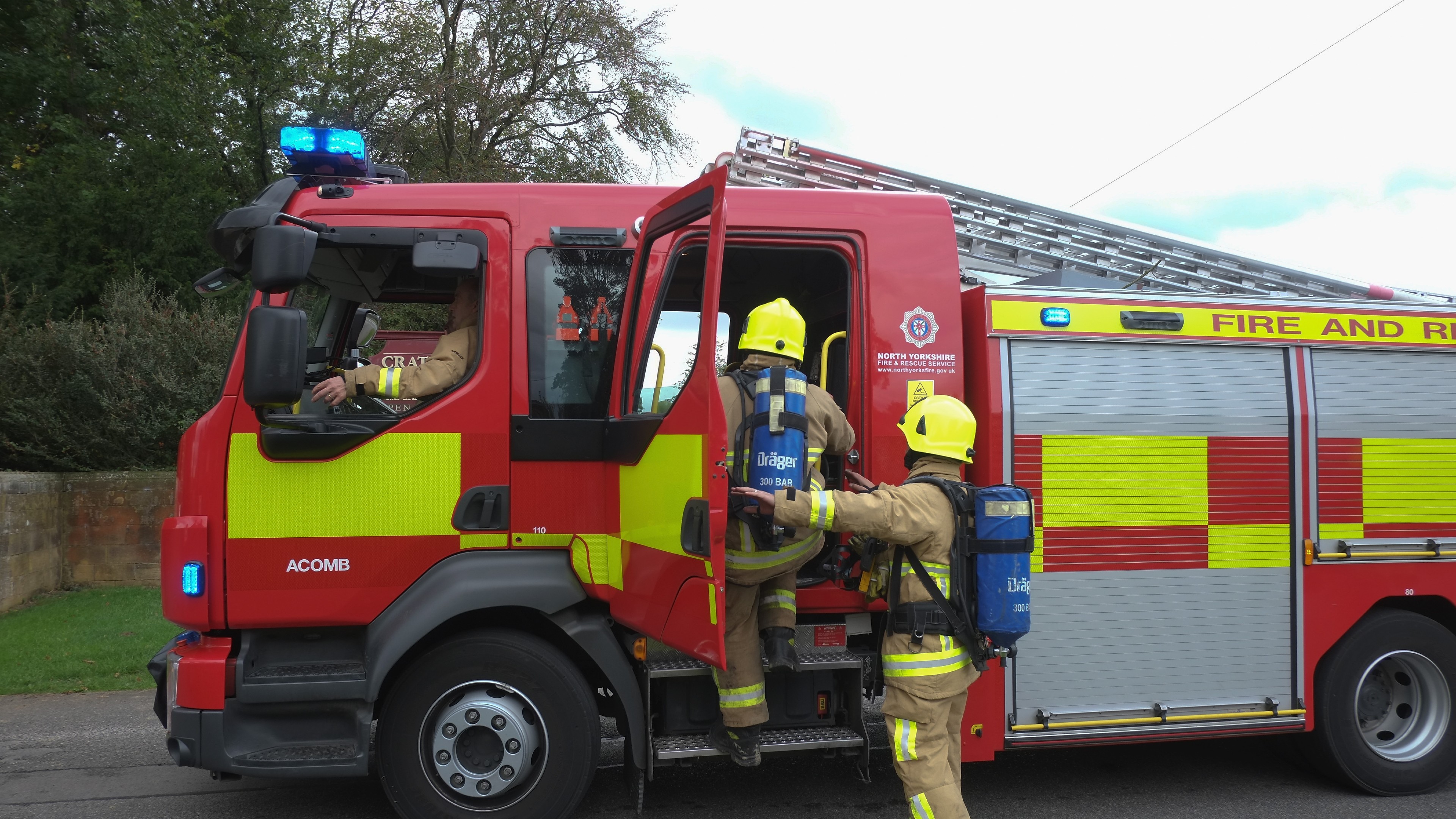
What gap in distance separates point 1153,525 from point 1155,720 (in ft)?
2.83

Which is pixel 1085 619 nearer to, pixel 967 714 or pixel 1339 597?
pixel 967 714

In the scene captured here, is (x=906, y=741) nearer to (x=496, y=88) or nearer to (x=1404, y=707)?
(x=1404, y=707)

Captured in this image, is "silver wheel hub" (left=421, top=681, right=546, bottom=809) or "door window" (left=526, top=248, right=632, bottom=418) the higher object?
"door window" (left=526, top=248, right=632, bottom=418)

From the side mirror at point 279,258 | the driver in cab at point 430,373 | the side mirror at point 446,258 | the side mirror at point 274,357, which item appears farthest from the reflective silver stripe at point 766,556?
the side mirror at point 279,258

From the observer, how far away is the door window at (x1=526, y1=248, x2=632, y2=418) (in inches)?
153

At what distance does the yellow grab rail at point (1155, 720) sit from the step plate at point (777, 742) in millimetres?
751

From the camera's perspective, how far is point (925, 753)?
3.32 m

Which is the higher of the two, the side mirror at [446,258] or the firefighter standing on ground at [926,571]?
the side mirror at [446,258]

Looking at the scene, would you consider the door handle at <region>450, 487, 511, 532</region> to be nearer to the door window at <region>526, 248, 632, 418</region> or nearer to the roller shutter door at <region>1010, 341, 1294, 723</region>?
the door window at <region>526, 248, 632, 418</region>

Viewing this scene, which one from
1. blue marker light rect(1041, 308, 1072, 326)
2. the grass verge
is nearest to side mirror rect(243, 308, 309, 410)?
blue marker light rect(1041, 308, 1072, 326)

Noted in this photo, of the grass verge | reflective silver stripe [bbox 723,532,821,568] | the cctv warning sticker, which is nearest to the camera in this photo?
reflective silver stripe [bbox 723,532,821,568]

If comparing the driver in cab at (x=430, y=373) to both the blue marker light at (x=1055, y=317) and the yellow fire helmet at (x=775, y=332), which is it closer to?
the yellow fire helmet at (x=775, y=332)

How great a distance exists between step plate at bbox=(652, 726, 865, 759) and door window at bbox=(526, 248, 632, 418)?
136cm

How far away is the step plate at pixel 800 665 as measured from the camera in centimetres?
379
